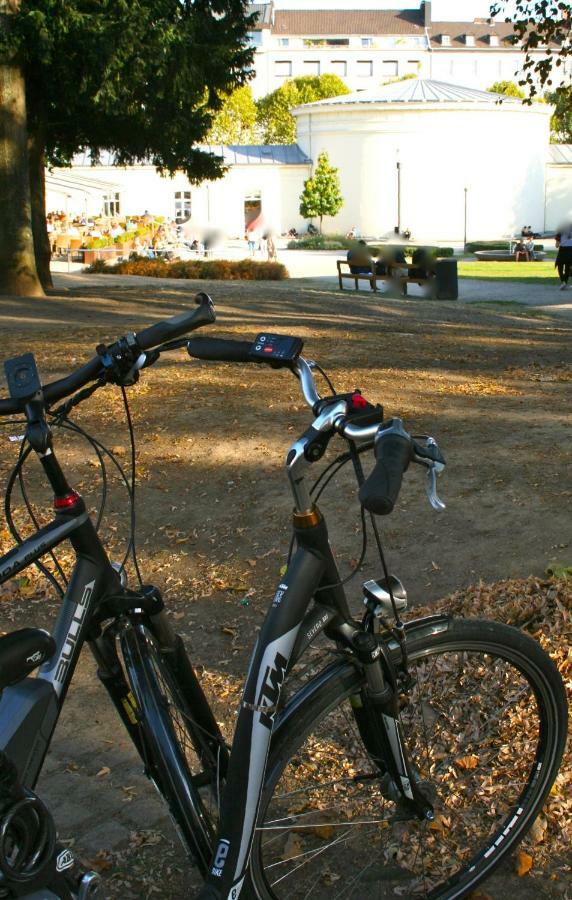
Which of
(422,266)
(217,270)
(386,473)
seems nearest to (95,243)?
(217,270)

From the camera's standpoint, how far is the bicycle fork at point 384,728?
2412 millimetres

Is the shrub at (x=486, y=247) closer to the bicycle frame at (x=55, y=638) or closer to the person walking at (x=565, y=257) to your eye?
the person walking at (x=565, y=257)

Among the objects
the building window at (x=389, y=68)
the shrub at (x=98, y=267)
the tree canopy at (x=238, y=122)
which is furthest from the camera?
the building window at (x=389, y=68)

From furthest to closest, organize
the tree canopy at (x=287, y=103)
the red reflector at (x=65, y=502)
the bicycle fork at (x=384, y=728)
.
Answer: the tree canopy at (x=287, y=103)
the bicycle fork at (x=384, y=728)
the red reflector at (x=65, y=502)

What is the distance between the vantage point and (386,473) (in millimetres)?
1907

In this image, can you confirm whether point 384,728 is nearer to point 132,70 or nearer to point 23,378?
point 23,378

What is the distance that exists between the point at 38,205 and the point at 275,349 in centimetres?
1955

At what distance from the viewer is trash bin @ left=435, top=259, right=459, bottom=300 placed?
22703 mm

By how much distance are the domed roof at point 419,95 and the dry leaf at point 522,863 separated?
69.8 metres

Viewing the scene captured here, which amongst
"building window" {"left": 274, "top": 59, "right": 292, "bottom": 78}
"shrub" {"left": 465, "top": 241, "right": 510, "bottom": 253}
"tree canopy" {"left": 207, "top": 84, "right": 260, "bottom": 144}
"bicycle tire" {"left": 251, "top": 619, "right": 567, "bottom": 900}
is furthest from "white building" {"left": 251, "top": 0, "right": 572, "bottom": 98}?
"bicycle tire" {"left": 251, "top": 619, "right": 567, "bottom": 900}

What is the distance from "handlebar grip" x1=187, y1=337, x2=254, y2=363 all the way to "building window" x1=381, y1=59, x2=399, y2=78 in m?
148

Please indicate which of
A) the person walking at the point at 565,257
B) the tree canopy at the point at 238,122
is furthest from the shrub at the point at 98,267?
the tree canopy at the point at 238,122

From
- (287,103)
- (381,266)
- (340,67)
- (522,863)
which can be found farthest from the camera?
(340,67)

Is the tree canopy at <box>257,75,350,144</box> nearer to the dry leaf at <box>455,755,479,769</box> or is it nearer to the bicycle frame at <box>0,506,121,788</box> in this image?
the dry leaf at <box>455,755,479,769</box>
